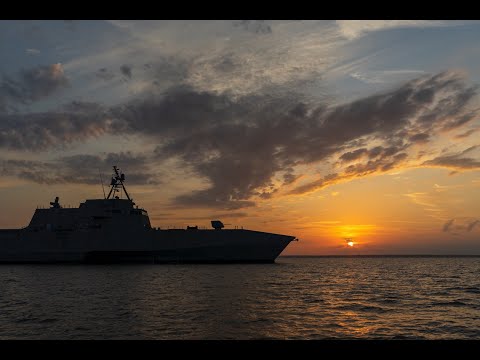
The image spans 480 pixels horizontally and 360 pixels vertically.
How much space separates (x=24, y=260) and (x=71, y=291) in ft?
151

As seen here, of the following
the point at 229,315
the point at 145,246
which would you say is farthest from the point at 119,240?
the point at 229,315

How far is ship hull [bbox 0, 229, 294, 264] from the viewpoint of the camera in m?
65.4

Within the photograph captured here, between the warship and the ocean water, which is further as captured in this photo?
the warship

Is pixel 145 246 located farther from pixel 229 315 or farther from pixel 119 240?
pixel 229 315

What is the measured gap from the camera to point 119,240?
68.2 meters

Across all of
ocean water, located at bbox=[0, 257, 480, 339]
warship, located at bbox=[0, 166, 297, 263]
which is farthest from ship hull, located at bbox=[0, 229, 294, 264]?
ocean water, located at bbox=[0, 257, 480, 339]

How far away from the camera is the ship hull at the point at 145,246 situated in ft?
214

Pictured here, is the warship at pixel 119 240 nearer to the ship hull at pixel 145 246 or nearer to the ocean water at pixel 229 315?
the ship hull at pixel 145 246

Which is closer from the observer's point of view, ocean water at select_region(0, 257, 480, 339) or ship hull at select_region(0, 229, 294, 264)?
ocean water at select_region(0, 257, 480, 339)

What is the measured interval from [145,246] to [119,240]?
167 inches

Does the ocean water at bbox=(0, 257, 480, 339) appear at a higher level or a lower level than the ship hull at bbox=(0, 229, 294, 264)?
lower

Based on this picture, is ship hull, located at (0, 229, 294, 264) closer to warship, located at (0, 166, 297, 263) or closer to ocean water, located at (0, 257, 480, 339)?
warship, located at (0, 166, 297, 263)

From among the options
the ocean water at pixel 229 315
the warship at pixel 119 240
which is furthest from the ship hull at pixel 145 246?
the ocean water at pixel 229 315
